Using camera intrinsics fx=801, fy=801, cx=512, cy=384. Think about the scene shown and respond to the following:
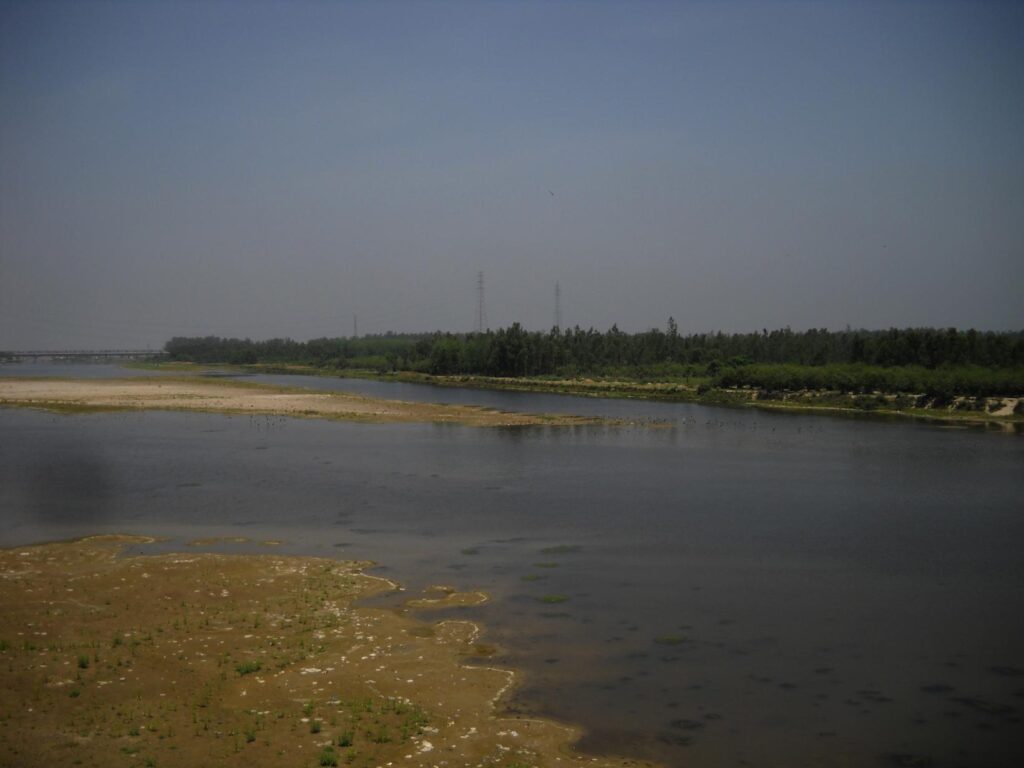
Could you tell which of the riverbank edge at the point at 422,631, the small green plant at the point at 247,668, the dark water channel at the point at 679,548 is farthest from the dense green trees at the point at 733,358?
the small green plant at the point at 247,668

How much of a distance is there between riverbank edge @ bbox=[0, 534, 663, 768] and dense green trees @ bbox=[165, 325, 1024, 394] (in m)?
53.2

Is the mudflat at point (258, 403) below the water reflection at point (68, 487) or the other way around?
→ the other way around

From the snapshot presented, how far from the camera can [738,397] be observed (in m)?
68.1

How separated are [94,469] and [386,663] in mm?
22804

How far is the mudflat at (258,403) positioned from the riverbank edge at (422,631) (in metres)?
30.5

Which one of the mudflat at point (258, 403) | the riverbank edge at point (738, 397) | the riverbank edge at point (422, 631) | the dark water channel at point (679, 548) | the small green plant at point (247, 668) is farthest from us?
the riverbank edge at point (738, 397)

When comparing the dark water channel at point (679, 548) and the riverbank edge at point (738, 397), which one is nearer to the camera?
the dark water channel at point (679, 548)

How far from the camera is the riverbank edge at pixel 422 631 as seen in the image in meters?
10.1

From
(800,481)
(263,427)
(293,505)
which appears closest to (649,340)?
(263,427)

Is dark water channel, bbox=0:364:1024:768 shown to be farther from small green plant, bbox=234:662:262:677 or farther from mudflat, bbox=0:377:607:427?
mudflat, bbox=0:377:607:427

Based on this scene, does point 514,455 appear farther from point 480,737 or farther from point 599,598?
point 480,737

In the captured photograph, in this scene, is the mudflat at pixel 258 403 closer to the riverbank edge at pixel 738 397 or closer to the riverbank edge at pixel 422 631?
the riverbank edge at pixel 738 397

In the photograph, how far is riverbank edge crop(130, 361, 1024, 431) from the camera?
53750 mm

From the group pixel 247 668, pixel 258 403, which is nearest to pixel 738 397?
pixel 258 403
